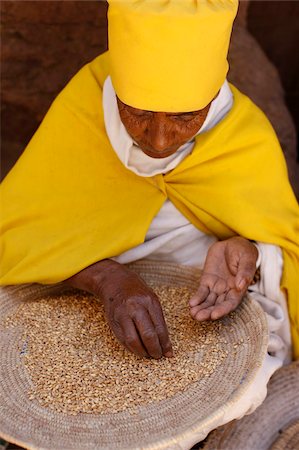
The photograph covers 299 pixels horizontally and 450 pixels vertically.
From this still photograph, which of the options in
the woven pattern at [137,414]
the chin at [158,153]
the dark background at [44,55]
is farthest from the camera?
the dark background at [44,55]

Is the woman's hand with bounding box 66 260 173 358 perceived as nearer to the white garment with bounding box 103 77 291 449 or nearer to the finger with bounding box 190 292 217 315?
the finger with bounding box 190 292 217 315

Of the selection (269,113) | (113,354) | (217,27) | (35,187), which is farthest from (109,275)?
(269,113)

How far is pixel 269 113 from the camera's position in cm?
356

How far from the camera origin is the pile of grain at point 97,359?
6.38 ft

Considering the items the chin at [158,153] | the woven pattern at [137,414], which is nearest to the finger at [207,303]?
the woven pattern at [137,414]

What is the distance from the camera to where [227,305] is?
2.16m

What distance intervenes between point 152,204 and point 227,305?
443 millimetres

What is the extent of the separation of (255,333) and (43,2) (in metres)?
1.98

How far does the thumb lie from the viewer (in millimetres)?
2205

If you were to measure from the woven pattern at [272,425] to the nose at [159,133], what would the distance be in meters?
0.93

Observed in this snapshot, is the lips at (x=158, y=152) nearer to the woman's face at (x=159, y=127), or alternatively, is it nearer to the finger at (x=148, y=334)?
the woman's face at (x=159, y=127)

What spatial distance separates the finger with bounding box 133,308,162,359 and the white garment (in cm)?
41

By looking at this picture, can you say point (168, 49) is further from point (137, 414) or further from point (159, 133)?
point (137, 414)

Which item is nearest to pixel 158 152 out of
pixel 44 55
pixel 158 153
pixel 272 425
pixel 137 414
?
pixel 158 153
